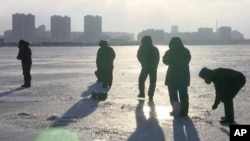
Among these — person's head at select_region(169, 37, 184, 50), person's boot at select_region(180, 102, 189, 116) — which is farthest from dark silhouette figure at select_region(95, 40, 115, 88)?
person's boot at select_region(180, 102, 189, 116)

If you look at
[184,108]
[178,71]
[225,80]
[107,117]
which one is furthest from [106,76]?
[225,80]

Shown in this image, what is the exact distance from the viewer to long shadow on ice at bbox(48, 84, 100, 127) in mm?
9334

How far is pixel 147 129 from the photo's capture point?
8508 mm

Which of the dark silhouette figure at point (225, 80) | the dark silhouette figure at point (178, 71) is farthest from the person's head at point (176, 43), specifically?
the dark silhouette figure at point (225, 80)

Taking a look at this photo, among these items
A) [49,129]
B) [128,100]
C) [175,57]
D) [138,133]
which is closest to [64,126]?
[49,129]

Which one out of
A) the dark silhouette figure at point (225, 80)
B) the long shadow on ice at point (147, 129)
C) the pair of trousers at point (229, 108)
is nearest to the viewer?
the long shadow on ice at point (147, 129)

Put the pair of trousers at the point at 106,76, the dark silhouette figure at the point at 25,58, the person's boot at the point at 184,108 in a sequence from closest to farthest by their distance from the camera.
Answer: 1. the person's boot at the point at 184,108
2. the pair of trousers at the point at 106,76
3. the dark silhouette figure at the point at 25,58

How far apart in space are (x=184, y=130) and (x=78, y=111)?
320 centimetres

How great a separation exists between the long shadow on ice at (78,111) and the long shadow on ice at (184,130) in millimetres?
2221

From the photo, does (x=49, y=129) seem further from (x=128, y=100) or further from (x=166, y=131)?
(x=128, y=100)

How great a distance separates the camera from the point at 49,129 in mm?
8484

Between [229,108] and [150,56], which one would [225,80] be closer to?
[229,108]

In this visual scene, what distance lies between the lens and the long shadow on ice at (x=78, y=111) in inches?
367

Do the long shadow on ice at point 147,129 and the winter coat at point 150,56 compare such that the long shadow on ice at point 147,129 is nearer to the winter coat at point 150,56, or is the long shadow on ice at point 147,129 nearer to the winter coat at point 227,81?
the winter coat at point 227,81
